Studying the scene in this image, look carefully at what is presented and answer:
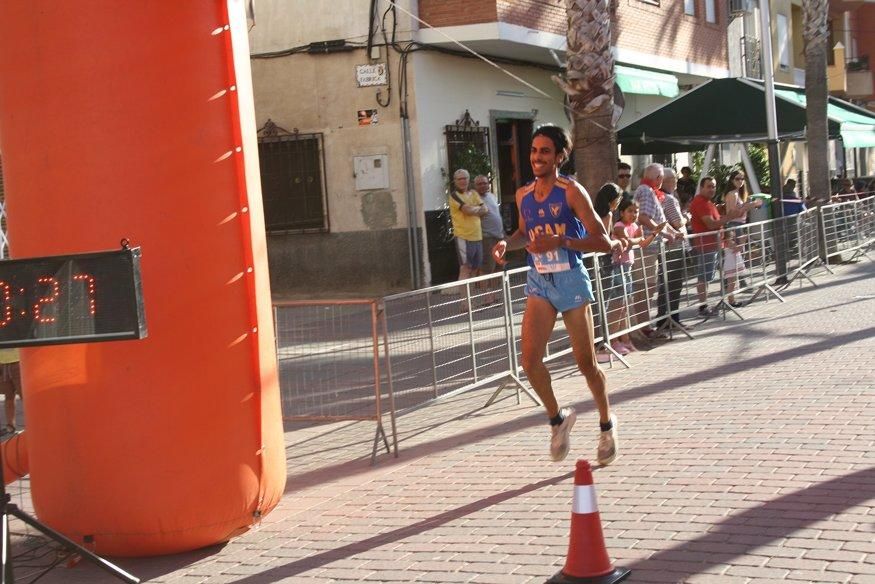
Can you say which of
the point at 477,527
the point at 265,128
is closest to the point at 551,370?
the point at 477,527

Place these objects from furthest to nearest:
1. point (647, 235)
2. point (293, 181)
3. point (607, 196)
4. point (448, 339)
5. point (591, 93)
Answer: point (293, 181)
point (647, 235)
point (591, 93)
point (607, 196)
point (448, 339)

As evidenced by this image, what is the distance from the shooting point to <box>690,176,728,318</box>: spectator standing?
14398 mm

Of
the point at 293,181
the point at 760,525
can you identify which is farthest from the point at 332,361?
the point at 293,181

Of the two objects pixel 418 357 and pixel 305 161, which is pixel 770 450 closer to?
pixel 418 357

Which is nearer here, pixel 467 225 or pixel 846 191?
pixel 467 225

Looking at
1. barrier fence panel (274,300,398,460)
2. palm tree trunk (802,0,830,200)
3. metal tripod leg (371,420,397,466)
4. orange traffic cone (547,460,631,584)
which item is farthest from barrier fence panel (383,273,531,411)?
palm tree trunk (802,0,830,200)

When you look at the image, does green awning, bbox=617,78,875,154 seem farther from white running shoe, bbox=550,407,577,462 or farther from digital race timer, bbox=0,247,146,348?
digital race timer, bbox=0,247,146,348

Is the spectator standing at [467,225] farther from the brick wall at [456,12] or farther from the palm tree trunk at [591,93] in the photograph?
the palm tree trunk at [591,93]

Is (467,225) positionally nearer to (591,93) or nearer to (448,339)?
(591,93)

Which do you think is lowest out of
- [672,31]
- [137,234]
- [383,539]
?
[383,539]

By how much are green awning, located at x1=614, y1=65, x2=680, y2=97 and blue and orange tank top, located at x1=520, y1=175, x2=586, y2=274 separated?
1636cm

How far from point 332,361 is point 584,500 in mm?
4053

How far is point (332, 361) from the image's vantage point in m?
8.69

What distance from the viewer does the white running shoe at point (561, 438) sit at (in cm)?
728
